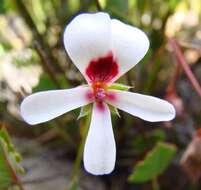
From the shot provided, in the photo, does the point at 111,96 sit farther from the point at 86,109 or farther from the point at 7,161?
the point at 7,161

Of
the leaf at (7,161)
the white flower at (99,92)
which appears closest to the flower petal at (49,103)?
the white flower at (99,92)

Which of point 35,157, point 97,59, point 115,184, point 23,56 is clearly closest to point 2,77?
point 23,56

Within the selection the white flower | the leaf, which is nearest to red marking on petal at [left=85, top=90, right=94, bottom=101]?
the white flower

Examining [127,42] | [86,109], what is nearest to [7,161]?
[86,109]

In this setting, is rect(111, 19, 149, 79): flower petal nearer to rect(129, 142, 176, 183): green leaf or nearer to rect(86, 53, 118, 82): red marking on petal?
rect(86, 53, 118, 82): red marking on petal

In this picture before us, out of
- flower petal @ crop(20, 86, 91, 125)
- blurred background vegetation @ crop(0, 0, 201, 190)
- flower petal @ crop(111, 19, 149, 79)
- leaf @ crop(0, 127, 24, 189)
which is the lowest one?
blurred background vegetation @ crop(0, 0, 201, 190)

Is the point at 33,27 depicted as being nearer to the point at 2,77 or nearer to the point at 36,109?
the point at 2,77
